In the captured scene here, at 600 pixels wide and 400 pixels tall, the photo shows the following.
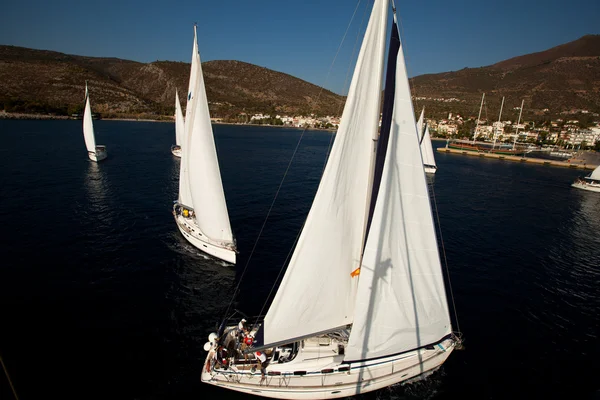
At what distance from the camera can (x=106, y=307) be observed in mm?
16344

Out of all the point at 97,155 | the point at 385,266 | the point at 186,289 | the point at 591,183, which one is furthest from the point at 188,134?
the point at 591,183

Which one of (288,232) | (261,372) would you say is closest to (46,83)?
(288,232)

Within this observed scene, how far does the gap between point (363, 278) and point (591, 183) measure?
208 feet

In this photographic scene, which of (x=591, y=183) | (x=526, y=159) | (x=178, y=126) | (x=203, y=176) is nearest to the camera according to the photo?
(x=203, y=176)

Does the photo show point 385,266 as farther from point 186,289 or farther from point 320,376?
point 186,289

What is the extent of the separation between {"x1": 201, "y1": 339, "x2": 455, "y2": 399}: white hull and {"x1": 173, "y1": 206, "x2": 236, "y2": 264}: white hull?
10.0 meters

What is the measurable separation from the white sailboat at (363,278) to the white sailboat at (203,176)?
9414 millimetres

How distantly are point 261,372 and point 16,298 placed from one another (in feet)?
47.2

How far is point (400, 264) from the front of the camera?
9.88 meters

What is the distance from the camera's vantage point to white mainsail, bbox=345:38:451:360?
8.87 m

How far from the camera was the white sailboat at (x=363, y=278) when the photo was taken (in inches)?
345

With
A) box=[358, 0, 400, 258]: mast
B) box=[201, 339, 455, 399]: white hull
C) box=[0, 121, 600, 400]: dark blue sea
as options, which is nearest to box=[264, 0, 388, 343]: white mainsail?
box=[358, 0, 400, 258]: mast

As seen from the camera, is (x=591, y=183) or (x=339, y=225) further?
(x=591, y=183)

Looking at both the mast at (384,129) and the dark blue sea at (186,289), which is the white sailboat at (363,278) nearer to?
the mast at (384,129)
